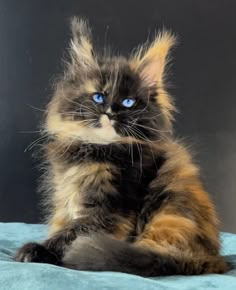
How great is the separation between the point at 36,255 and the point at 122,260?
29cm

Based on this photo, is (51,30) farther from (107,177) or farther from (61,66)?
(107,177)

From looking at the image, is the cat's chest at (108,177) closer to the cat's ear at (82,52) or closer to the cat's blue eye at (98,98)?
the cat's blue eye at (98,98)

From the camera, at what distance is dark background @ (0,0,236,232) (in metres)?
2.62

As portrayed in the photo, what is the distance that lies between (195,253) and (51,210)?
28.3 inches

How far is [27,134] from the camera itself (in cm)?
262

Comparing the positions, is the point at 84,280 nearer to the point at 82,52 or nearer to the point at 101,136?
the point at 101,136

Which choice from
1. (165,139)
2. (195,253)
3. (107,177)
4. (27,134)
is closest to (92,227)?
(107,177)

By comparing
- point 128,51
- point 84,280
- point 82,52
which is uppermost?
point 128,51

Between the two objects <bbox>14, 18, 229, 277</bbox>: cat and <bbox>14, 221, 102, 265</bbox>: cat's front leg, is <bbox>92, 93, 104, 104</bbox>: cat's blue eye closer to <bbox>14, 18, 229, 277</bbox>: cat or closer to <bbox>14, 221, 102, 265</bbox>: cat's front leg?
<bbox>14, 18, 229, 277</bbox>: cat

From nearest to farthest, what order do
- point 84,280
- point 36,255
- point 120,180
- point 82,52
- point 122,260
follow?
point 84,280
point 122,260
point 36,255
point 120,180
point 82,52

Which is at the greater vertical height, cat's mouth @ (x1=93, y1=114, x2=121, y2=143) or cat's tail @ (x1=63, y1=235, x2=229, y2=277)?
cat's mouth @ (x1=93, y1=114, x2=121, y2=143)

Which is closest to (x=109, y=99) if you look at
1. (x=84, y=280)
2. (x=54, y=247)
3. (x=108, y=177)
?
(x=108, y=177)

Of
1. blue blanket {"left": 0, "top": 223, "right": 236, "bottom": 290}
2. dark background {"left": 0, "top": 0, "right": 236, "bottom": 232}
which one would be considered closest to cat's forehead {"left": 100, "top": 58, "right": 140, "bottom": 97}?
blue blanket {"left": 0, "top": 223, "right": 236, "bottom": 290}

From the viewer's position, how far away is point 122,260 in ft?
4.31
